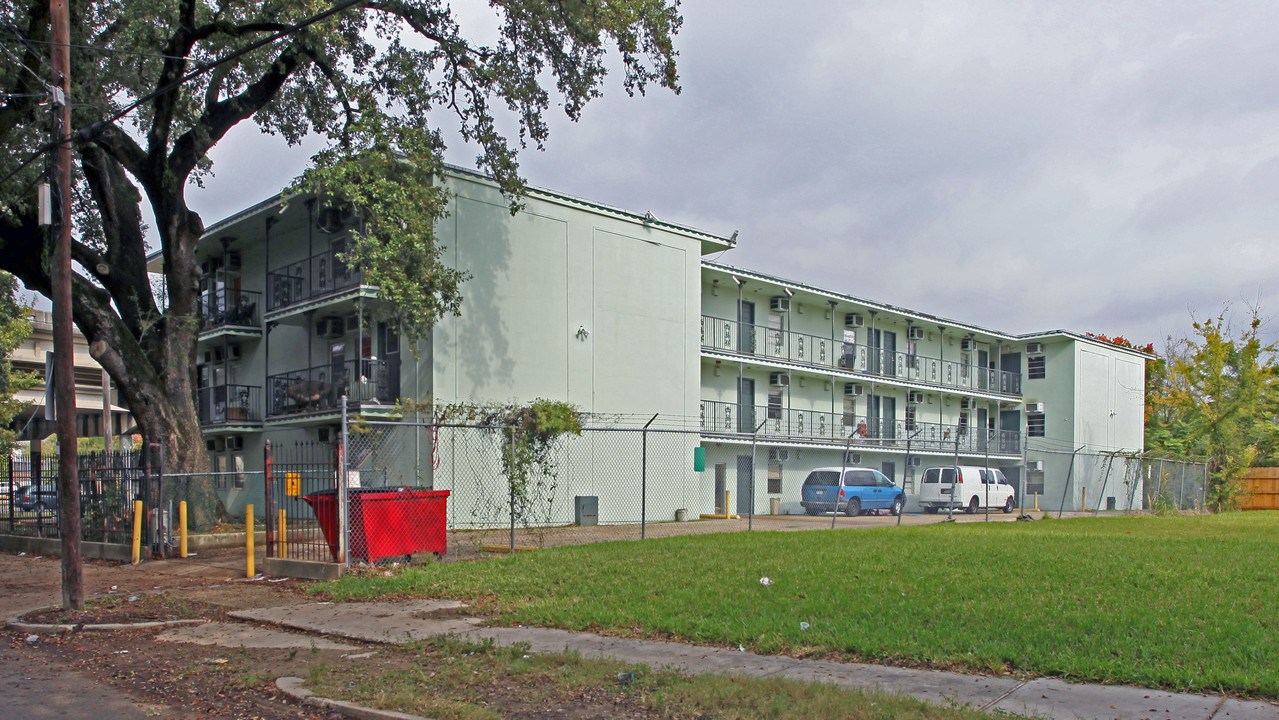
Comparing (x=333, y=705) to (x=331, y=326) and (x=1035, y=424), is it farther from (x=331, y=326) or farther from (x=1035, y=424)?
(x=1035, y=424)

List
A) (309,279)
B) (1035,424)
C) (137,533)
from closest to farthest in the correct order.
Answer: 1. (137,533)
2. (309,279)
3. (1035,424)

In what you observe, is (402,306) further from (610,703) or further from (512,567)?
(610,703)

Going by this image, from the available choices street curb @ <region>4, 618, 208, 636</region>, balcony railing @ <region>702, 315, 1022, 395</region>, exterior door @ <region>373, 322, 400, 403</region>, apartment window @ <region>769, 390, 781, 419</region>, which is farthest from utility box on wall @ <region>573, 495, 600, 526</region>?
street curb @ <region>4, 618, 208, 636</region>

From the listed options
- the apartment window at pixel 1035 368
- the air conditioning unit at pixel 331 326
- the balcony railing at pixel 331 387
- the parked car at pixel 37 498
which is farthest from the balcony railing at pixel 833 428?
the parked car at pixel 37 498

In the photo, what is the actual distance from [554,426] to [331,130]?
9.40 meters

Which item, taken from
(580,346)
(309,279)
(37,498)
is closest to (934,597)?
(580,346)

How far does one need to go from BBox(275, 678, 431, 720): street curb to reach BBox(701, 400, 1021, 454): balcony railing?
22.0m

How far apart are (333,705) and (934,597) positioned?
234 inches

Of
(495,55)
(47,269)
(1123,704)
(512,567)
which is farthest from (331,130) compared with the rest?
(1123,704)

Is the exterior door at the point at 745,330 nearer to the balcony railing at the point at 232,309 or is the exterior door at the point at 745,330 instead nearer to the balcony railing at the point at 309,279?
the balcony railing at the point at 309,279

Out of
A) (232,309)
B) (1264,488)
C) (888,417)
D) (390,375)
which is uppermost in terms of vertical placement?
(232,309)

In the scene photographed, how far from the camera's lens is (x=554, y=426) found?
18203 millimetres

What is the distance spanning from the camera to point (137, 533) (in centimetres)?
1672

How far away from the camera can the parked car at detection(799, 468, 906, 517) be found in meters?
30.9
